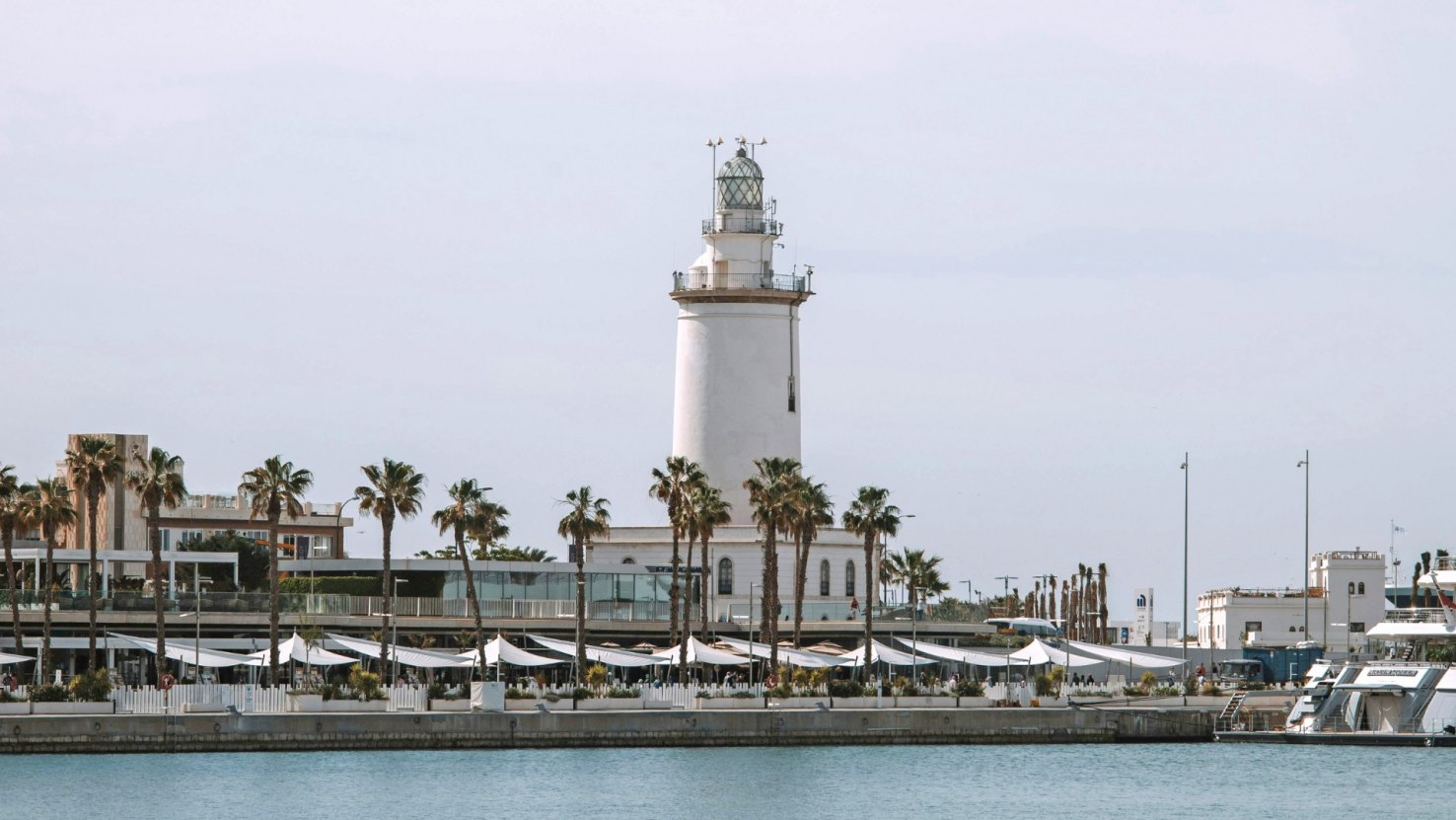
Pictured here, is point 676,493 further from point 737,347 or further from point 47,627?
point 47,627

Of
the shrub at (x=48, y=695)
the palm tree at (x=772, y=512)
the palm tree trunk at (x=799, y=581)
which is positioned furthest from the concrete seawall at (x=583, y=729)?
the palm tree trunk at (x=799, y=581)

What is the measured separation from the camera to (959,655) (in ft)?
279

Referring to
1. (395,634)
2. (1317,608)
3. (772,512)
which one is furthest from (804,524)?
A: (1317,608)

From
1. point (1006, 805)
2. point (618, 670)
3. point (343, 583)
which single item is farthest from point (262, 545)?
point (1006, 805)

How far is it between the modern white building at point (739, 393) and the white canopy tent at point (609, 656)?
931 cm

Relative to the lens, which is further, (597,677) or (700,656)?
(700,656)

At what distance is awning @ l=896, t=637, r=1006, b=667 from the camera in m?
83.6

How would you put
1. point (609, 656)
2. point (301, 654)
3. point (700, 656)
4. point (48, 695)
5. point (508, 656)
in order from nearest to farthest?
point (48, 695)
point (301, 654)
point (508, 656)
point (700, 656)
point (609, 656)

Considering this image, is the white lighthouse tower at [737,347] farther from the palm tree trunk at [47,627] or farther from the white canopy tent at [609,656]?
the palm tree trunk at [47,627]

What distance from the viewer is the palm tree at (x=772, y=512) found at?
85125 mm

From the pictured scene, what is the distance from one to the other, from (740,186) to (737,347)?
5990 millimetres

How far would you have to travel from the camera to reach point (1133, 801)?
62781 millimetres

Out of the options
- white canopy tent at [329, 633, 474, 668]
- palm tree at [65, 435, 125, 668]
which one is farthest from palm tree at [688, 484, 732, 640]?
palm tree at [65, 435, 125, 668]

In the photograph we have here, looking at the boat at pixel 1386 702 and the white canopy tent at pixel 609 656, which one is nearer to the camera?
the boat at pixel 1386 702
